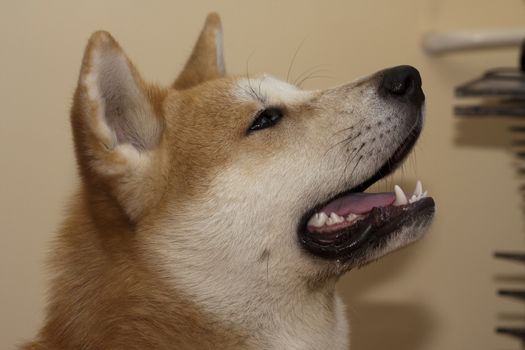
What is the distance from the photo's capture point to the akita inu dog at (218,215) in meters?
1.25

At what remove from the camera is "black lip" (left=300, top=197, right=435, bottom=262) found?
131 centimetres

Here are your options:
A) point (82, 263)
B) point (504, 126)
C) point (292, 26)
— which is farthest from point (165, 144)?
point (504, 126)

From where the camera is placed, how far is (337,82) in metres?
2.09

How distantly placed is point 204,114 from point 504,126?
3.83ft

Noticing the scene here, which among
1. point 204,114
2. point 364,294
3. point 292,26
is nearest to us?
point 204,114

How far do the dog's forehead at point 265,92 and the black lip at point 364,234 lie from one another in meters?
0.26

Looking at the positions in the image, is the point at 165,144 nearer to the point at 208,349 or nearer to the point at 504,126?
the point at 208,349

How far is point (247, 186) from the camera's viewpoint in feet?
4.21

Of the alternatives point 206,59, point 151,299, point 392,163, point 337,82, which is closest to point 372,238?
point 392,163

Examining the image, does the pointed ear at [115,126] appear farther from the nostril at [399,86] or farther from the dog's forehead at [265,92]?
the nostril at [399,86]

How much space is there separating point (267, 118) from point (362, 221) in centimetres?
26

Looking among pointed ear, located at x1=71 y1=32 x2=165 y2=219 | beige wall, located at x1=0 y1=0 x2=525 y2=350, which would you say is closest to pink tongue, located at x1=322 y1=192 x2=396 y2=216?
pointed ear, located at x1=71 y1=32 x2=165 y2=219

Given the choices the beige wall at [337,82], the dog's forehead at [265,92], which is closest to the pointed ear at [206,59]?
the dog's forehead at [265,92]

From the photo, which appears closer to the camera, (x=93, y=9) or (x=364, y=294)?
(x=93, y=9)
